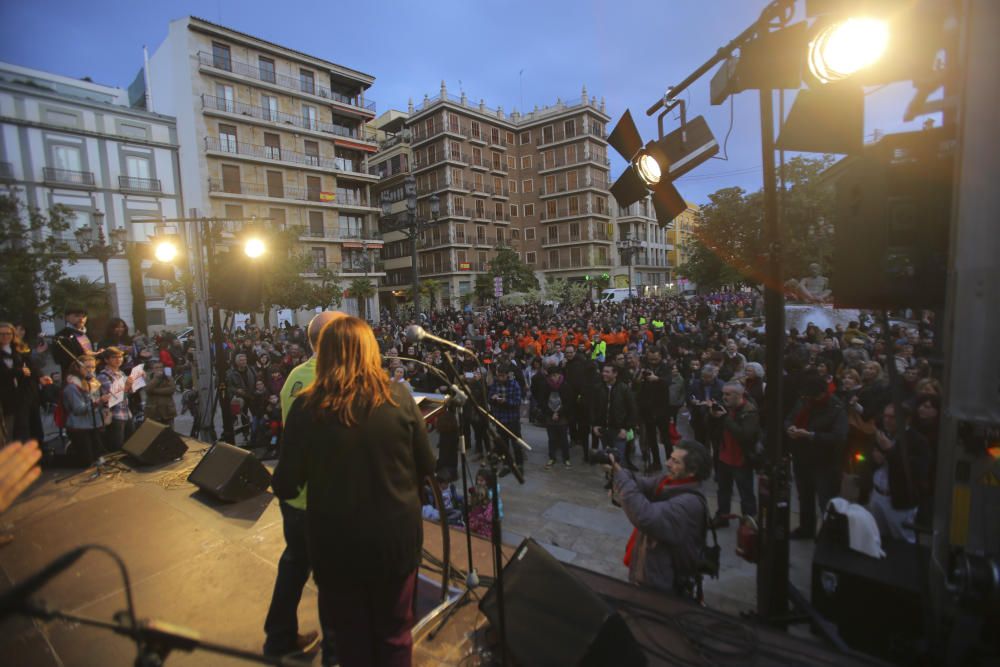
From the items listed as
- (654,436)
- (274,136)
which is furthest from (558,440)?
(274,136)

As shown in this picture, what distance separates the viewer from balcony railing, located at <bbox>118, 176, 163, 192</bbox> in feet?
81.2

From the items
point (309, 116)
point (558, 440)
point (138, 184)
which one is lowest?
point (558, 440)

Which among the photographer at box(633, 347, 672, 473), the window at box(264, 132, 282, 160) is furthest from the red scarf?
the window at box(264, 132, 282, 160)

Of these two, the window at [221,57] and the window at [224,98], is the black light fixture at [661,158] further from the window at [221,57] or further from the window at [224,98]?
the window at [221,57]

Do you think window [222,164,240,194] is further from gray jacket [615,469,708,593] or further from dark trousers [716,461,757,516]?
gray jacket [615,469,708,593]

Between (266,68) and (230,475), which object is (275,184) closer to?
(266,68)

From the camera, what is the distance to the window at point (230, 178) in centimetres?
2898

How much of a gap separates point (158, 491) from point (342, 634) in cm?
423

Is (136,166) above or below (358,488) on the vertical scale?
above

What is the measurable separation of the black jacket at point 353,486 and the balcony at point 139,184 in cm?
3126

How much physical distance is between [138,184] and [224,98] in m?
8.07

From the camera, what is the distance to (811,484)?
4.62 meters

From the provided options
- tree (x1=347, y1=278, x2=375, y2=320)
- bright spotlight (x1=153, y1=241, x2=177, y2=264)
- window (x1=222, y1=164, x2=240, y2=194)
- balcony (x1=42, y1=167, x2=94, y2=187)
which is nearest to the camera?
bright spotlight (x1=153, y1=241, x2=177, y2=264)

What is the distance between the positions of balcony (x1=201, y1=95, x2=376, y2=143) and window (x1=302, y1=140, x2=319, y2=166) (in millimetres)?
938
